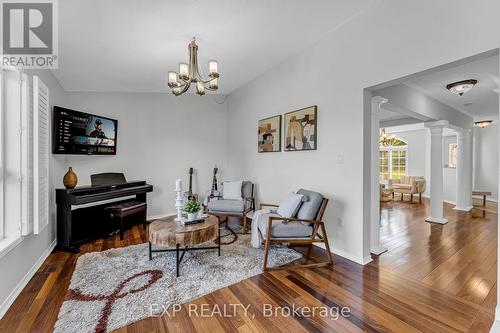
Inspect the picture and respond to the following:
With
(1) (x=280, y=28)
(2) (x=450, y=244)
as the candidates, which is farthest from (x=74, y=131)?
(2) (x=450, y=244)

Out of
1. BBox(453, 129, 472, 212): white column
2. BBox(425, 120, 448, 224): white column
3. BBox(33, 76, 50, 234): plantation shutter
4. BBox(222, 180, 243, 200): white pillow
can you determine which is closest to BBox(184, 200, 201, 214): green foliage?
BBox(33, 76, 50, 234): plantation shutter

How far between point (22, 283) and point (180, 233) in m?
1.51

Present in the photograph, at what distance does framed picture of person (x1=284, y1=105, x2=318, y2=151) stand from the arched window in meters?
6.32

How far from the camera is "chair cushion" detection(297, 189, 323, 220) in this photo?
9.07 ft

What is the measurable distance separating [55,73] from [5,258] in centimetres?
276

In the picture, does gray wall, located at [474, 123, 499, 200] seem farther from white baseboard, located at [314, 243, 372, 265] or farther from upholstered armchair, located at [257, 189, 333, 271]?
upholstered armchair, located at [257, 189, 333, 271]

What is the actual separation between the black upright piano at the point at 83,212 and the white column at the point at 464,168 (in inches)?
289

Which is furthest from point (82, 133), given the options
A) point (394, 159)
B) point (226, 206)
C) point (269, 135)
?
point (394, 159)

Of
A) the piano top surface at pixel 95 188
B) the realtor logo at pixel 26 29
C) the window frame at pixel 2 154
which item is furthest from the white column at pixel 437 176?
the window frame at pixel 2 154

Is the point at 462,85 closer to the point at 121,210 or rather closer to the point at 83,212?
the point at 121,210

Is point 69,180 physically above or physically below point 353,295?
above

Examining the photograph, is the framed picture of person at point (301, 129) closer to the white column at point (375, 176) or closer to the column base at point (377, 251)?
the white column at point (375, 176)

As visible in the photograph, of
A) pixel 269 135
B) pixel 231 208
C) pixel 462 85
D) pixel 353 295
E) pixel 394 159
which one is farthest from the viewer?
pixel 394 159

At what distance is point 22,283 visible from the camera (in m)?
2.20
